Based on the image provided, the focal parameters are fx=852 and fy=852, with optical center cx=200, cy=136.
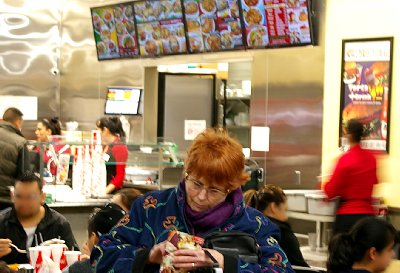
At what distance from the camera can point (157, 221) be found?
2.53 metres

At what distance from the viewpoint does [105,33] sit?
11.2 meters

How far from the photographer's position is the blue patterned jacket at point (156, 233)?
8.14 feet

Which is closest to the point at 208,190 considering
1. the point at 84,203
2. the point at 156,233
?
the point at 156,233

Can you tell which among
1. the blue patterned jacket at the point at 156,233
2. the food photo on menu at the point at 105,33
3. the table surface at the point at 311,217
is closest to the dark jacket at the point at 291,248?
the table surface at the point at 311,217

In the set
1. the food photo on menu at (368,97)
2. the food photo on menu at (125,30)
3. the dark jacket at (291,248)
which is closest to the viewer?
the dark jacket at (291,248)

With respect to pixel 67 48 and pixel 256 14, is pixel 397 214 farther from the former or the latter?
pixel 67 48

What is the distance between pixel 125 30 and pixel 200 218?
845 cm

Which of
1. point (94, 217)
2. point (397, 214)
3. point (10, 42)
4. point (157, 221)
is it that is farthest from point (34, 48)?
point (157, 221)

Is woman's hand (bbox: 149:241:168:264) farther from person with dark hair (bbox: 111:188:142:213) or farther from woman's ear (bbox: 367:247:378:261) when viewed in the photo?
person with dark hair (bbox: 111:188:142:213)

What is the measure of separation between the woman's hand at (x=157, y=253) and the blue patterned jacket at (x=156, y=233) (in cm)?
3

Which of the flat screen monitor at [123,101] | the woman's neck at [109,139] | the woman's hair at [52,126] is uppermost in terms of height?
the flat screen monitor at [123,101]

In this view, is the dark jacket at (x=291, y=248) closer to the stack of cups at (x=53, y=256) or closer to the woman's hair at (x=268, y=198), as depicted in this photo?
the woman's hair at (x=268, y=198)

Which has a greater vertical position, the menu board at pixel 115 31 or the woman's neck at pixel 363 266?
the menu board at pixel 115 31

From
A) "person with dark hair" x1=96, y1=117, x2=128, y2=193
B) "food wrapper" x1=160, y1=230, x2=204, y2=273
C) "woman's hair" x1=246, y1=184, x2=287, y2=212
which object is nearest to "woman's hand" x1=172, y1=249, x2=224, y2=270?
"food wrapper" x1=160, y1=230, x2=204, y2=273
